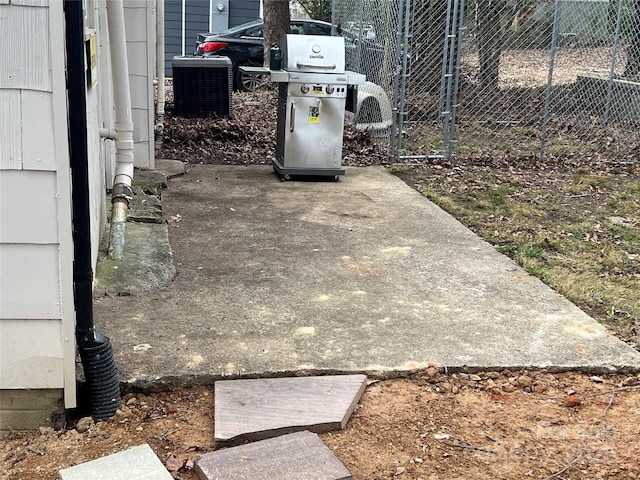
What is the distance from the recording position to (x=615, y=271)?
4891 millimetres

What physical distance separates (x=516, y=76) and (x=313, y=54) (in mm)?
5496

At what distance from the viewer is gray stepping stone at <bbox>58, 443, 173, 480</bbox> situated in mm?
2373

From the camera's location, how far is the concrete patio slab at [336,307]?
10.7ft

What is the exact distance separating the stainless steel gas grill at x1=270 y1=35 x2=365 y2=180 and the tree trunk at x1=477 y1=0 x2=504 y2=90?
160 inches

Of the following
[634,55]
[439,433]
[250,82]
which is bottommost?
[439,433]

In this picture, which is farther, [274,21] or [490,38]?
[274,21]

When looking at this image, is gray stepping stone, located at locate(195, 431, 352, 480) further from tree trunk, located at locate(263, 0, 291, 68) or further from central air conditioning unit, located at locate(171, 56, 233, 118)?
tree trunk, located at locate(263, 0, 291, 68)

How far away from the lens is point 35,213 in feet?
8.05

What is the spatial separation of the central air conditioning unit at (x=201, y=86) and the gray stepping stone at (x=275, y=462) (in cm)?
755

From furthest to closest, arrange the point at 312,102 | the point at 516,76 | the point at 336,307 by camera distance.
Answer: the point at 516,76
the point at 312,102
the point at 336,307

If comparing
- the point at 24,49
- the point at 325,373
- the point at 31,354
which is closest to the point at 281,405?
the point at 325,373

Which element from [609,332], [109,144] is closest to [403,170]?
[109,144]

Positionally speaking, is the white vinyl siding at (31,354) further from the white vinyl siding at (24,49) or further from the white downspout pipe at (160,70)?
the white downspout pipe at (160,70)

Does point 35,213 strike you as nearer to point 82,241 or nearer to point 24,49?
point 82,241
